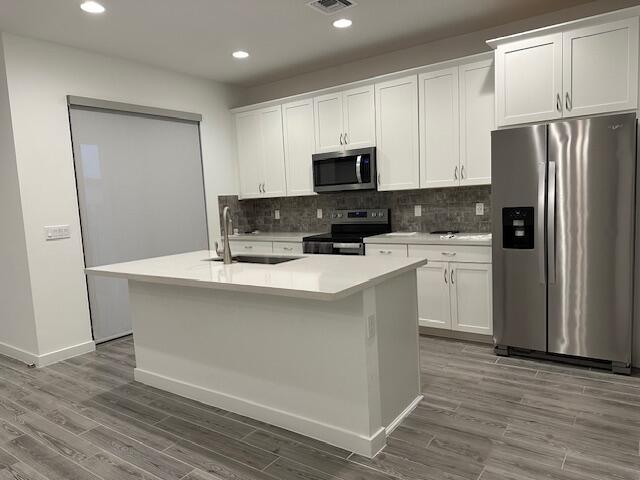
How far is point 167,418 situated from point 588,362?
112 inches

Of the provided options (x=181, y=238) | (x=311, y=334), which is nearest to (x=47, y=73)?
(x=181, y=238)

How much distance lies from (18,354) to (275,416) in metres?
2.71

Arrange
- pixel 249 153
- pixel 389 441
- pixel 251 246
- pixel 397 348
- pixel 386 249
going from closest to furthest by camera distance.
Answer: pixel 389 441 < pixel 397 348 < pixel 386 249 < pixel 251 246 < pixel 249 153

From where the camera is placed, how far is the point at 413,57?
Answer: 4391 millimetres

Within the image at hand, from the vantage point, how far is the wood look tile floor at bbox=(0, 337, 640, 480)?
2.12 m

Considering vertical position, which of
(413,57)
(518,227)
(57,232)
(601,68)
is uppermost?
(413,57)

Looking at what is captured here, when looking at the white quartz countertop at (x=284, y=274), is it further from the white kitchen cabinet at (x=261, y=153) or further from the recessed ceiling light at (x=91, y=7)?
the white kitchen cabinet at (x=261, y=153)

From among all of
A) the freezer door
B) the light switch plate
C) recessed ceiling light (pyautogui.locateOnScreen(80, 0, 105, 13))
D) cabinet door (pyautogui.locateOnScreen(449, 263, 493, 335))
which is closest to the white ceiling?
recessed ceiling light (pyautogui.locateOnScreen(80, 0, 105, 13))

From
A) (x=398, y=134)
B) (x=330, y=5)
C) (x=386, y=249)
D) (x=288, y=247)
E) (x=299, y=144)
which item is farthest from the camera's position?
(x=299, y=144)

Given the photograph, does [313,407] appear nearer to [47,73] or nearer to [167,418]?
[167,418]

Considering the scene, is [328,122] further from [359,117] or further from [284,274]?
[284,274]

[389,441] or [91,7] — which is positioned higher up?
[91,7]

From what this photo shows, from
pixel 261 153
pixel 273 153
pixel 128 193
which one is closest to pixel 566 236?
pixel 273 153

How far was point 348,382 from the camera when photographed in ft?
7.42
